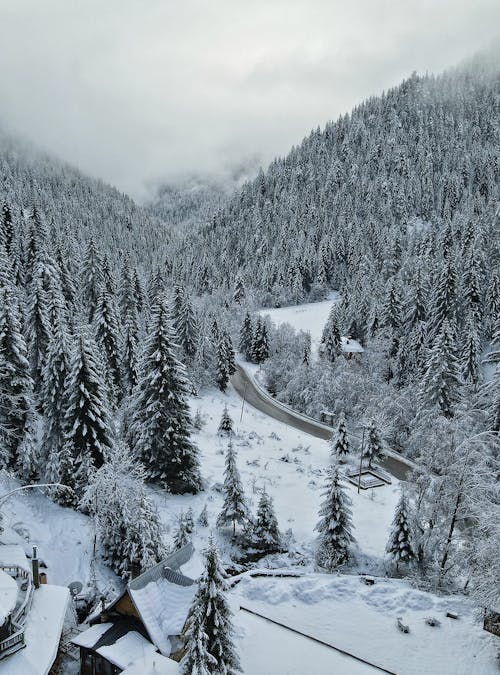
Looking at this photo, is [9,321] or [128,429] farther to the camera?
[128,429]

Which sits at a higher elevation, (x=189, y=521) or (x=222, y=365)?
(x=222, y=365)

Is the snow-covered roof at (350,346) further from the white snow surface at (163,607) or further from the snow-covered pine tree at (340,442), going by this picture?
the white snow surface at (163,607)

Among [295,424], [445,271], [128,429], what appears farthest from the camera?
[445,271]

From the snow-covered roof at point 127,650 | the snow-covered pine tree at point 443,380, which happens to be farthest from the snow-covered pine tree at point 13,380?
the snow-covered pine tree at point 443,380

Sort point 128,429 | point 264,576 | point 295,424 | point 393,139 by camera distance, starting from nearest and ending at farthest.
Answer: point 264,576
point 128,429
point 295,424
point 393,139

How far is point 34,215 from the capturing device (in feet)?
199

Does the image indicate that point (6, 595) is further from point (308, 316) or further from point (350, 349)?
point (308, 316)

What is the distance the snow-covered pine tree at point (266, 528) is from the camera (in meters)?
30.3

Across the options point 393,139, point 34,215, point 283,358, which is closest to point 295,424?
point 283,358

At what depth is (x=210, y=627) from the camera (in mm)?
13719

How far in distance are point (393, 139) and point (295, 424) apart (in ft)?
538

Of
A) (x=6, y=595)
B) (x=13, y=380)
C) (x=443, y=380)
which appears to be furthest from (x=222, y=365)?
(x=6, y=595)

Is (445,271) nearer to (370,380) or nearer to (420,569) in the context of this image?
(370,380)

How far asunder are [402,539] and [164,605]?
15894 millimetres
